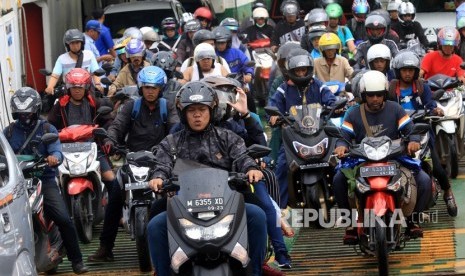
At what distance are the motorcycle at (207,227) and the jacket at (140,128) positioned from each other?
3.40 metres

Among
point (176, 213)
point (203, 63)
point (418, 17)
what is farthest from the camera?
point (418, 17)

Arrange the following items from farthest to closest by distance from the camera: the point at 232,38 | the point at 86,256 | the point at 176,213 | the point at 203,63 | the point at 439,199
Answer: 1. the point at 232,38
2. the point at 203,63
3. the point at 439,199
4. the point at 86,256
5. the point at 176,213

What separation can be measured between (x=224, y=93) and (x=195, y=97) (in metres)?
2.09

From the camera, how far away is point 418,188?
13.2m

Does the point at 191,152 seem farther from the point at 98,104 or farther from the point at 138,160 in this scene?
the point at 98,104

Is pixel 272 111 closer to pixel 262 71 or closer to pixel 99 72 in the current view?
pixel 99 72

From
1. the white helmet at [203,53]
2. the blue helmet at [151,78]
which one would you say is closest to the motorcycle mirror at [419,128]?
the blue helmet at [151,78]

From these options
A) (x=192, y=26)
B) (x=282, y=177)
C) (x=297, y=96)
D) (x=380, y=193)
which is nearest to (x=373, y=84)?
(x=380, y=193)

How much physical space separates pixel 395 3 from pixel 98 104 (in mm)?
9955

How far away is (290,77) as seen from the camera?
50.5 ft

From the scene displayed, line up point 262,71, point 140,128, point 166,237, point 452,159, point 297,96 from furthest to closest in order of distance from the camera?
point 262,71, point 452,159, point 297,96, point 140,128, point 166,237

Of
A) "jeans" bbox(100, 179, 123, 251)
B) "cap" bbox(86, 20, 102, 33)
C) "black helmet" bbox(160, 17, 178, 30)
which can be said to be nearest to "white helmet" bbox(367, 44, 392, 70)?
"jeans" bbox(100, 179, 123, 251)

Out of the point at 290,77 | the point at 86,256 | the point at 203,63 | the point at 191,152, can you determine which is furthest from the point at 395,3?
the point at 191,152

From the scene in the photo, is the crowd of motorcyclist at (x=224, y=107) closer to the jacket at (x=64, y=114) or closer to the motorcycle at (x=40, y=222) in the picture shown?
the jacket at (x=64, y=114)
